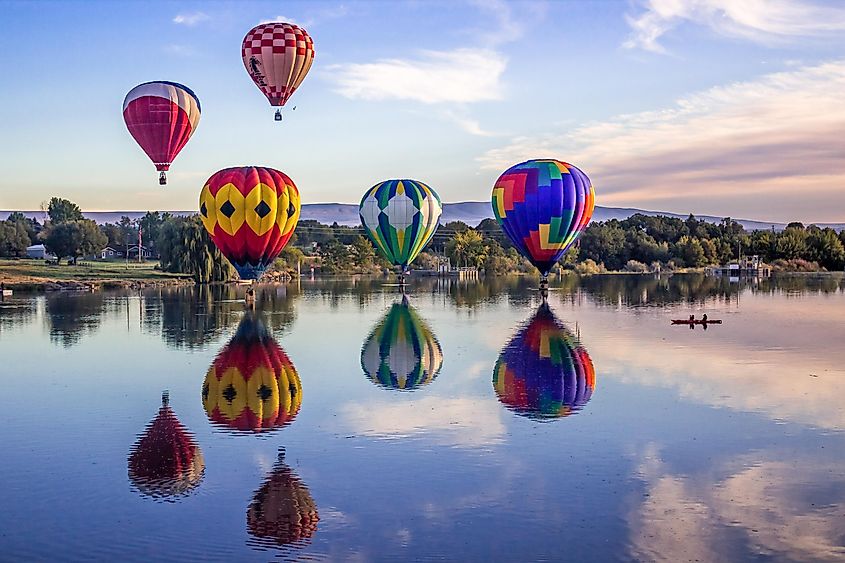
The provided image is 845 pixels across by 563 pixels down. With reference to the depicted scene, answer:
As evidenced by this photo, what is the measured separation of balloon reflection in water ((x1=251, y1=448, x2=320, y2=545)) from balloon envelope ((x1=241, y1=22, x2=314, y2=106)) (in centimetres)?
2534

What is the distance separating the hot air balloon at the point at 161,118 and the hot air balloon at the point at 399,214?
11.7 m

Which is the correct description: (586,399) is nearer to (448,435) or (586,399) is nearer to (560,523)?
(448,435)

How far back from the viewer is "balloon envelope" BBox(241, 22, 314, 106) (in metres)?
33.6

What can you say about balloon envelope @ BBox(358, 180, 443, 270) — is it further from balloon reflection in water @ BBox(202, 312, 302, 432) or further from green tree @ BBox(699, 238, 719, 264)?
green tree @ BBox(699, 238, 719, 264)

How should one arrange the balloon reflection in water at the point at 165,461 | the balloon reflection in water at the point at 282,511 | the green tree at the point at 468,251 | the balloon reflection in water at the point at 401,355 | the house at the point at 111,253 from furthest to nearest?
1. the house at the point at 111,253
2. the green tree at the point at 468,251
3. the balloon reflection in water at the point at 401,355
4. the balloon reflection in water at the point at 165,461
5. the balloon reflection in water at the point at 282,511

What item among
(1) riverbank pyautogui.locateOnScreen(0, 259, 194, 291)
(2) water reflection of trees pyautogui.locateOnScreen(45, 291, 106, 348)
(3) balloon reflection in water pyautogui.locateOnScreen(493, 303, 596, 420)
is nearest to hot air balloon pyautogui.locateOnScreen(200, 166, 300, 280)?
(2) water reflection of trees pyautogui.locateOnScreen(45, 291, 106, 348)

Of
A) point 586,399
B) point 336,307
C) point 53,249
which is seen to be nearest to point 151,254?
point 53,249

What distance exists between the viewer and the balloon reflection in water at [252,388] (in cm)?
1373

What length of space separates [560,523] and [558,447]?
117 inches

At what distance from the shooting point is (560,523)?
875 centimetres

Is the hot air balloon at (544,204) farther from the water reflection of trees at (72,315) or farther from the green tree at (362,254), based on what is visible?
the green tree at (362,254)

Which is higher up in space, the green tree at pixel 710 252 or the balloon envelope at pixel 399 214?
the balloon envelope at pixel 399 214

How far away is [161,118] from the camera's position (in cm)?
3406

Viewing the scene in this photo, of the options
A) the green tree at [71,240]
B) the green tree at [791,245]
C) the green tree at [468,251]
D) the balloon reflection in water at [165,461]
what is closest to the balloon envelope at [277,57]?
the balloon reflection in water at [165,461]
